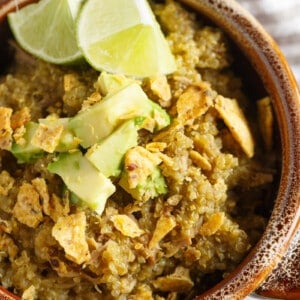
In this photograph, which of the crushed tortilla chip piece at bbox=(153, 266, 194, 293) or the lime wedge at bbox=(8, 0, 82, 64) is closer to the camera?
the crushed tortilla chip piece at bbox=(153, 266, 194, 293)

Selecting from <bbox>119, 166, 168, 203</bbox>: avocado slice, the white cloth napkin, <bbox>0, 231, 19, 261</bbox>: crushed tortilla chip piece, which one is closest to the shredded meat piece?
<bbox>119, 166, 168, 203</bbox>: avocado slice

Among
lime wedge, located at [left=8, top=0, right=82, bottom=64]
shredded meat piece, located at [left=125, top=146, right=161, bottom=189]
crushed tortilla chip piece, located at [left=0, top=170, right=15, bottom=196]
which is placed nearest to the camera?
shredded meat piece, located at [left=125, top=146, right=161, bottom=189]

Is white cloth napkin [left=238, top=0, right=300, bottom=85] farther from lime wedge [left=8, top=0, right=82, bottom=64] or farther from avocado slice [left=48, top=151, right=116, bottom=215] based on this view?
avocado slice [left=48, top=151, right=116, bottom=215]

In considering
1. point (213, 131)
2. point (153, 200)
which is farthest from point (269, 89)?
point (153, 200)

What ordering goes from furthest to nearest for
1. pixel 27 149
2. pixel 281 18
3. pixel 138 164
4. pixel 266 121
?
pixel 281 18 → pixel 266 121 → pixel 27 149 → pixel 138 164

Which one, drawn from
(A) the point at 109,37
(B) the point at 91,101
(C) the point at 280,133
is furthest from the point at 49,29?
(C) the point at 280,133

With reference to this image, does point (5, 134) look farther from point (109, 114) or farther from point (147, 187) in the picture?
point (147, 187)

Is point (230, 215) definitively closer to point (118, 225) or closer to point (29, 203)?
point (118, 225)
